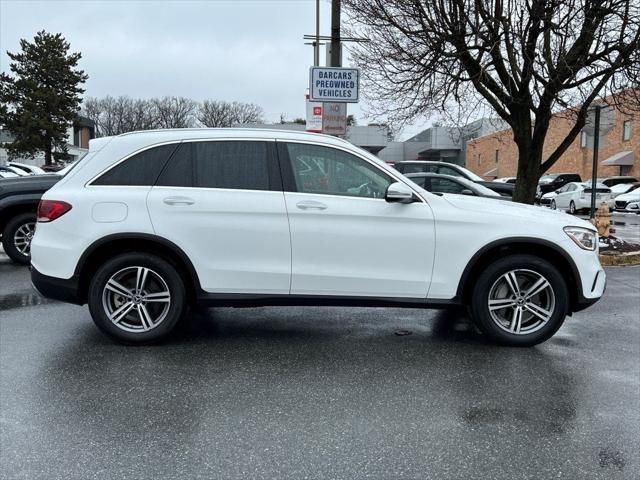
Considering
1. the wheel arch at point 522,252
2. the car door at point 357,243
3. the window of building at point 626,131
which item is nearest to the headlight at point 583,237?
the wheel arch at point 522,252

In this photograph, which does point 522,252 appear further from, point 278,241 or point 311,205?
point 278,241

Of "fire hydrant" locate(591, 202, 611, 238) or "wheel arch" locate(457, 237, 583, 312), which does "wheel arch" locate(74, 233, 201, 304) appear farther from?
"fire hydrant" locate(591, 202, 611, 238)

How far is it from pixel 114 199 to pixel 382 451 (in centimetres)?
299

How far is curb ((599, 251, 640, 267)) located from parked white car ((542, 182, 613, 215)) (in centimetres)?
1492

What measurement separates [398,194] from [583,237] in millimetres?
1656

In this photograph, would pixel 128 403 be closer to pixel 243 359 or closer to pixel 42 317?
pixel 243 359

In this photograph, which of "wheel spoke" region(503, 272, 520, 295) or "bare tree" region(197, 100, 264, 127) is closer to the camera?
"wheel spoke" region(503, 272, 520, 295)

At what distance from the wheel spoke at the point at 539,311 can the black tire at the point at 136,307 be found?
2918 mm

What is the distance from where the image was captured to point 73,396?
394 centimetres

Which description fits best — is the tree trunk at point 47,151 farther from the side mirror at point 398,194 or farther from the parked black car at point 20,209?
the side mirror at point 398,194

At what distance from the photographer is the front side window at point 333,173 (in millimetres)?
4895

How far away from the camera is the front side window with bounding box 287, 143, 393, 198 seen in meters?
4.89

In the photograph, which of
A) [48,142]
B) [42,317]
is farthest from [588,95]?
[48,142]

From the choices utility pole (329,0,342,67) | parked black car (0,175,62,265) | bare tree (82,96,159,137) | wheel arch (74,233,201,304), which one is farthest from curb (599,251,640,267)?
bare tree (82,96,159,137)
